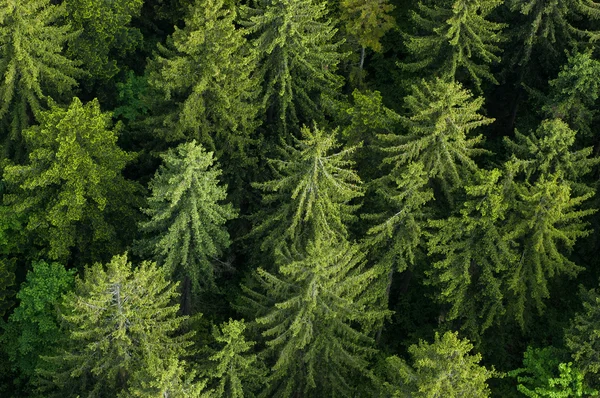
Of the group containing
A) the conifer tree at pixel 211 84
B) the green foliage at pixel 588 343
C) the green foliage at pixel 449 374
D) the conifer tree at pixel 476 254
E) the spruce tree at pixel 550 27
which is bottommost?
the green foliage at pixel 449 374

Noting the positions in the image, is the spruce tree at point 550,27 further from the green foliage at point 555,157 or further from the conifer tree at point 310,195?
the conifer tree at point 310,195

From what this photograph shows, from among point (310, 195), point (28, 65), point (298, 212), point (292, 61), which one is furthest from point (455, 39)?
point (28, 65)

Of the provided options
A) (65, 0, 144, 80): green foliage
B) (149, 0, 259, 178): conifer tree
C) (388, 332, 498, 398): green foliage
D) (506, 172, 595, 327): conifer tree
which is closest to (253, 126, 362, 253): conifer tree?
(149, 0, 259, 178): conifer tree

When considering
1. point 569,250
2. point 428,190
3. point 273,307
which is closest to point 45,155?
point 273,307

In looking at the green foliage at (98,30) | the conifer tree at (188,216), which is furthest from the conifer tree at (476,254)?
the green foliage at (98,30)

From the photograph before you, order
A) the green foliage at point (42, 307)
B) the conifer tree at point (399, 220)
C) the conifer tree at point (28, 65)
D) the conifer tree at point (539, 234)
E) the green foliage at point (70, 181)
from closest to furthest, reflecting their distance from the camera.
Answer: the conifer tree at point (539, 234), the conifer tree at point (399, 220), the green foliage at point (70, 181), the conifer tree at point (28, 65), the green foliage at point (42, 307)

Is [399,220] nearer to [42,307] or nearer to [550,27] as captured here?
[550,27]
